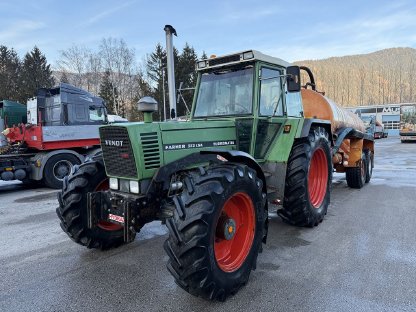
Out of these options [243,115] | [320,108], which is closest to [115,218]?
[243,115]

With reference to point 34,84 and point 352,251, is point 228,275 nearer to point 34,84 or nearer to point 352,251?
point 352,251

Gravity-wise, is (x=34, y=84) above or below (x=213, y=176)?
above

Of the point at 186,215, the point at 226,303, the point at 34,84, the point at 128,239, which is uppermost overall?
the point at 34,84

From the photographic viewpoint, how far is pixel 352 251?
4.12 meters

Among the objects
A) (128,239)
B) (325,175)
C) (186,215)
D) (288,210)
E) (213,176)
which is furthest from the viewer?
(325,175)

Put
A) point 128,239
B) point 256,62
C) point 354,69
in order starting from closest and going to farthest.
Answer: point 128,239, point 256,62, point 354,69

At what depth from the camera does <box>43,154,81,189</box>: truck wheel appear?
30.9 feet

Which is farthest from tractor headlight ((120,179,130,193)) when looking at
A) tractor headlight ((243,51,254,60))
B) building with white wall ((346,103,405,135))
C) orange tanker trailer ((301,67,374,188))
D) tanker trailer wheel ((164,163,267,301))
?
building with white wall ((346,103,405,135))

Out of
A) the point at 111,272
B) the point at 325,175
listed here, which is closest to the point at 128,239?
the point at 111,272

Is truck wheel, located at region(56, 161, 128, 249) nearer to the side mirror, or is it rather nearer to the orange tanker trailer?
the side mirror

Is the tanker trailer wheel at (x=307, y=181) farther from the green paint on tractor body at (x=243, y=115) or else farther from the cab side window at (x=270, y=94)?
the cab side window at (x=270, y=94)

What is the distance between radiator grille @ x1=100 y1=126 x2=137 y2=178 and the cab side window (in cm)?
192

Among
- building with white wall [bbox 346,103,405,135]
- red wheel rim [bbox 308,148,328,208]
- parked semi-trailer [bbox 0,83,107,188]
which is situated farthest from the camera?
building with white wall [bbox 346,103,405,135]

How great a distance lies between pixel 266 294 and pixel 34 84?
42.5 meters
